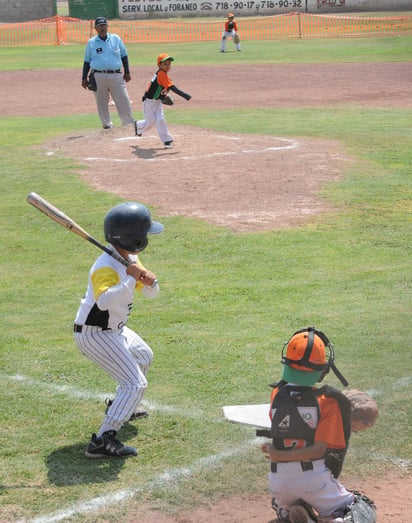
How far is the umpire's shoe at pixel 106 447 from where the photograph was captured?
5.99m

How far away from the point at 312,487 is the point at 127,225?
2219mm

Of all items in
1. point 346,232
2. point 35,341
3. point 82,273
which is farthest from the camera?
point 346,232

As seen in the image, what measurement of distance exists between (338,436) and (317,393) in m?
0.25

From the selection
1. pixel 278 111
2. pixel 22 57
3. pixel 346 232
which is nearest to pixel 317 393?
pixel 346 232

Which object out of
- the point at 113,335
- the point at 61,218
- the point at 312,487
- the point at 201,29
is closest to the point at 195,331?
the point at 113,335

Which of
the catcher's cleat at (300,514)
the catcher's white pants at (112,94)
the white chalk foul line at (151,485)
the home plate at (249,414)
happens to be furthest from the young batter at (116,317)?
the catcher's white pants at (112,94)

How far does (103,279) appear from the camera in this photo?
19.6ft

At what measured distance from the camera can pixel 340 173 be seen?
1452 centimetres

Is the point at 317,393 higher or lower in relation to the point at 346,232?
higher

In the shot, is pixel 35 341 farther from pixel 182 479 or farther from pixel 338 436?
pixel 338 436

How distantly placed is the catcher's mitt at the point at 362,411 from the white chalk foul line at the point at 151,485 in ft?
4.16

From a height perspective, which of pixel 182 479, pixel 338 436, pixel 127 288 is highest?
pixel 127 288

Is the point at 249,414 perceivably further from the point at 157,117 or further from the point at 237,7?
the point at 237,7

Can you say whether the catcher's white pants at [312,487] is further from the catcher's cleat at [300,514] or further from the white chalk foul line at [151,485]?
the white chalk foul line at [151,485]
